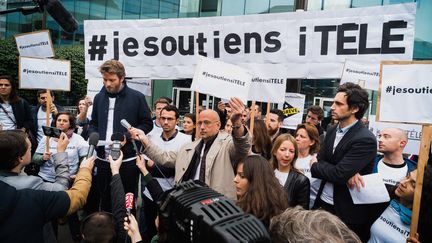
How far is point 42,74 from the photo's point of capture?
5234 millimetres

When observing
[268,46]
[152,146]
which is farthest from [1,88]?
[268,46]

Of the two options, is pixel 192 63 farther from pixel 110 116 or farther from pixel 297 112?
pixel 297 112

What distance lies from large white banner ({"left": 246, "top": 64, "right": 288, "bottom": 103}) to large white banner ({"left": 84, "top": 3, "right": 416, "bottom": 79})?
9 cm

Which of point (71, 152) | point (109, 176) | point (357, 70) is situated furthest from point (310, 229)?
point (71, 152)

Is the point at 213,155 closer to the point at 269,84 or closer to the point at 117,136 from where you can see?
the point at 117,136

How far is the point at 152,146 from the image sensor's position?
3.44m

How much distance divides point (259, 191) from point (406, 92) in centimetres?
156

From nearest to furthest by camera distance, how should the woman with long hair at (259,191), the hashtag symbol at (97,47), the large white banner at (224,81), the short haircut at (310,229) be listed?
1. the short haircut at (310,229)
2. the woman with long hair at (259,191)
3. the large white banner at (224,81)
4. the hashtag symbol at (97,47)

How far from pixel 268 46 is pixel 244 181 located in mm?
2693

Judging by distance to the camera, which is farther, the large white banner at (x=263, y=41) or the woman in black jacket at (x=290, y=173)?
the large white banner at (x=263, y=41)

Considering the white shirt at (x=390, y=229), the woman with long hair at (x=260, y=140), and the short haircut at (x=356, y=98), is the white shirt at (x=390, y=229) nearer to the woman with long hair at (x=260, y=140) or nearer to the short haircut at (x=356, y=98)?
the short haircut at (x=356, y=98)

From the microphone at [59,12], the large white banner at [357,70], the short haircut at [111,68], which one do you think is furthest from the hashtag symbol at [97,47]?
the large white banner at [357,70]

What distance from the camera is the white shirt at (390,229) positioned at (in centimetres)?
259

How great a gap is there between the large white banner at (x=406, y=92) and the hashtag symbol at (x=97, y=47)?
3974mm
